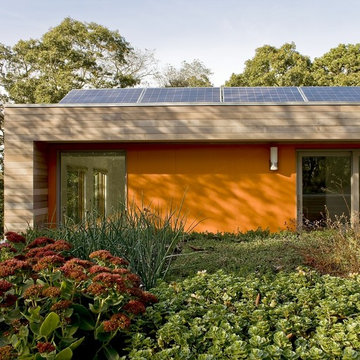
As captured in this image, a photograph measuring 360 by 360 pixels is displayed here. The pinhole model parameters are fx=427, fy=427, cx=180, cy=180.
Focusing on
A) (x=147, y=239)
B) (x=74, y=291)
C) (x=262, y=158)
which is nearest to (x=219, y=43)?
(x=262, y=158)

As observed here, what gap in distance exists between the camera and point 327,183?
328 inches

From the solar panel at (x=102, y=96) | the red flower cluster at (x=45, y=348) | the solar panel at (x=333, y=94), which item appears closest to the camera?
the red flower cluster at (x=45, y=348)

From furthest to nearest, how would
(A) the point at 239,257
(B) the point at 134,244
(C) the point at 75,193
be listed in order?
(C) the point at 75,193
(A) the point at 239,257
(B) the point at 134,244

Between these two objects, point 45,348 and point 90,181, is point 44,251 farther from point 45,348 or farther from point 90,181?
point 90,181

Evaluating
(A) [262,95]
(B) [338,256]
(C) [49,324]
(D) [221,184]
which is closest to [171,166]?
(D) [221,184]

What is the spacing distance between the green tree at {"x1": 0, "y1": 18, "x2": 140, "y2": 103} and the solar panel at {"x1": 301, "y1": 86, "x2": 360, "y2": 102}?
12853 mm

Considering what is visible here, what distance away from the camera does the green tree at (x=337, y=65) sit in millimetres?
21391

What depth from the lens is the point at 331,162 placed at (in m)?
8.36

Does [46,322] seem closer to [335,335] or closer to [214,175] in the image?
[335,335]

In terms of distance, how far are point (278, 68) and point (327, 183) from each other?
15204 millimetres

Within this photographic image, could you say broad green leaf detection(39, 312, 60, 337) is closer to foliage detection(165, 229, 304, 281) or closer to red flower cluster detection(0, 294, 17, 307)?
red flower cluster detection(0, 294, 17, 307)

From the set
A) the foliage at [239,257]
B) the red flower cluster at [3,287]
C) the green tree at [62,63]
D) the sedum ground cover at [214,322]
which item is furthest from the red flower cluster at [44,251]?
the green tree at [62,63]

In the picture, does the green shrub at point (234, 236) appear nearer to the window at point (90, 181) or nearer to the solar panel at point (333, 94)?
the window at point (90, 181)

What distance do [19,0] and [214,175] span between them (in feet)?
40.2
